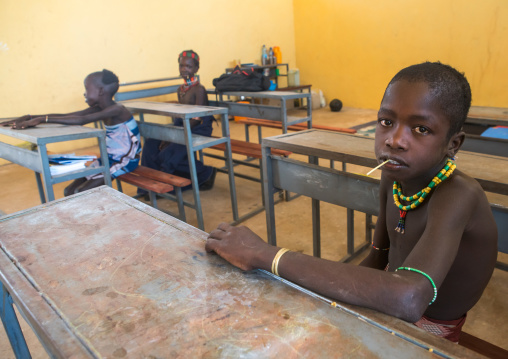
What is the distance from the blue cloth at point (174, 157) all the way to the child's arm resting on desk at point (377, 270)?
284 centimetres

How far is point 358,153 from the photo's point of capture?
1.65 m

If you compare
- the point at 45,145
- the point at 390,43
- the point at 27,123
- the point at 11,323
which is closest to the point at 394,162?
the point at 11,323

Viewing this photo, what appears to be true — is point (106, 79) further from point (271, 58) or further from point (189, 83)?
point (271, 58)

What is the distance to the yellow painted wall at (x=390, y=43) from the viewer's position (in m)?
6.15

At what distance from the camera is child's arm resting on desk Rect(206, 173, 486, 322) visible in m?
0.78

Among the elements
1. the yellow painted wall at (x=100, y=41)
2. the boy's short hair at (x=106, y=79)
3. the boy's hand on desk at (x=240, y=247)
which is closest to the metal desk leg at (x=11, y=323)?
the boy's hand on desk at (x=240, y=247)

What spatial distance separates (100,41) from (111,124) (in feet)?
Result: 11.3

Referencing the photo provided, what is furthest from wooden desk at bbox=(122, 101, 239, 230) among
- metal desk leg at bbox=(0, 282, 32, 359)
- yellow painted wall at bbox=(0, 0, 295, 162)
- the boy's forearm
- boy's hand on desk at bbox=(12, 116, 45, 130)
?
yellow painted wall at bbox=(0, 0, 295, 162)

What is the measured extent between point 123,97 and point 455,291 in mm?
4676

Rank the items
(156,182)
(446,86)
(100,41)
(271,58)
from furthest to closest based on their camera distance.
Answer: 1. (271,58)
2. (100,41)
3. (156,182)
4. (446,86)

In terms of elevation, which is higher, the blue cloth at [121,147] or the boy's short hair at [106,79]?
the boy's short hair at [106,79]

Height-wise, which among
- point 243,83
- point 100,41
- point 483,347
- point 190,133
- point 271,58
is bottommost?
point 483,347

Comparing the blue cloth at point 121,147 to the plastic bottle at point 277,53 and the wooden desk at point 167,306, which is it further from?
the plastic bottle at point 277,53

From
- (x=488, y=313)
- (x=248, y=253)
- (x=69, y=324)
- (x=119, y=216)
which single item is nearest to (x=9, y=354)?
(x=119, y=216)
